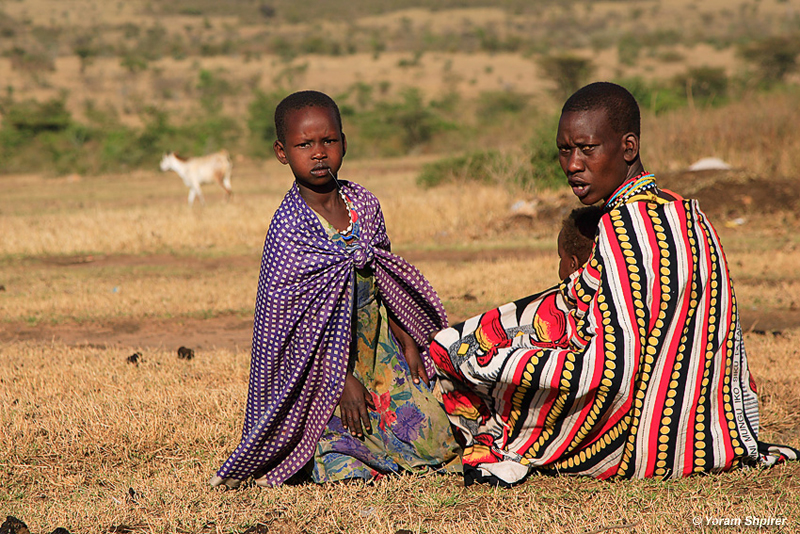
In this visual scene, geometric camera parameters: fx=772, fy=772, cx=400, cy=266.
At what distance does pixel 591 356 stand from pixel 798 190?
11.2 metres

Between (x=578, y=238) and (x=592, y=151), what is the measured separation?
54 cm

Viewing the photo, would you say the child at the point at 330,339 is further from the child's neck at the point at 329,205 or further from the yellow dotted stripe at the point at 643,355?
the yellow dotted stripe at the point at 643,355

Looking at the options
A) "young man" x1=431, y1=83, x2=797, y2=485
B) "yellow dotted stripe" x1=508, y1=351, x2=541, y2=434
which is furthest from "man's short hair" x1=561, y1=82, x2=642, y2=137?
"yellow dotted stripe" x1=508, y1=351, x2=541, y2=434

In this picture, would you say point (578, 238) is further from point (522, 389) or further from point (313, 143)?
point (313, 143)

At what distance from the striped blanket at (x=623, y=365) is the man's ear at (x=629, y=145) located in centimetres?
Answer: 17

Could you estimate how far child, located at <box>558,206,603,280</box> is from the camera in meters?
3.74

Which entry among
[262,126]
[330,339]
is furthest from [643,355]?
[262,126]

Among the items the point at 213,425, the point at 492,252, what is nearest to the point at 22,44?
the point at 492,252

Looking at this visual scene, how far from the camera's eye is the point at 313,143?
354 cm

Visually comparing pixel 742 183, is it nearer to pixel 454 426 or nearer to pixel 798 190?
pixel 798 190

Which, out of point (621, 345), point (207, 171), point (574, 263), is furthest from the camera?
point (207, 171)

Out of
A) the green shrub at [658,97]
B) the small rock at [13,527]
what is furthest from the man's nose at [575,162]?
the green shrub at [658,97]

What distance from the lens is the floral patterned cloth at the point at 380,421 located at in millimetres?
3824

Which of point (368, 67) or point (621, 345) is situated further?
point (368, 67)
